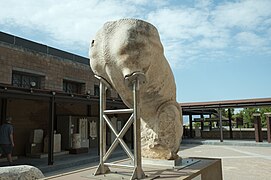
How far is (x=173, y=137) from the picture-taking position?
4.35m

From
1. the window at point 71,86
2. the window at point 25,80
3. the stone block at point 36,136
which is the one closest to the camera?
the stone block at point 36,136

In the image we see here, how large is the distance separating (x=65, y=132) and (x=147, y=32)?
10.7m

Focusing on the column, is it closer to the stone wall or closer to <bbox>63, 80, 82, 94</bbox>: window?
the stone wall

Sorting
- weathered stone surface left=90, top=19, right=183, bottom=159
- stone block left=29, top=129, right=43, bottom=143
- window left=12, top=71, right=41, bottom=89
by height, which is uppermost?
window left=12, top=71, right=41, bottom=89

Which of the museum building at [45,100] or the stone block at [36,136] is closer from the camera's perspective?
the museum building at [45,100]

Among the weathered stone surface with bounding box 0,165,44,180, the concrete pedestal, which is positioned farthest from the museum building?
the concrete pedestal

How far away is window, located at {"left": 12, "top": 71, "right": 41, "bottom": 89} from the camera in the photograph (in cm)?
1231

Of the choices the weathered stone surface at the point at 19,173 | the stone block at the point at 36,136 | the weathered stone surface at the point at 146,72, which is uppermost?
the weathered stone surface at the point at 146,72

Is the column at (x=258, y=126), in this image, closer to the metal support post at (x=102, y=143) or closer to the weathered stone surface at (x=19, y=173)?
the weathered stone surface at (x=19, y=173)

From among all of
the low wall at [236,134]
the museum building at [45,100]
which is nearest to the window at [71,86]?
the museum building at [45,100]

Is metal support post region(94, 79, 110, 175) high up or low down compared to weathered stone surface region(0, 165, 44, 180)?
up

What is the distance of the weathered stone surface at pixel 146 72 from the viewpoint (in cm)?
352

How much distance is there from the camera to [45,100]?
390 inches

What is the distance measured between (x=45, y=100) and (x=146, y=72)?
23.4ft
